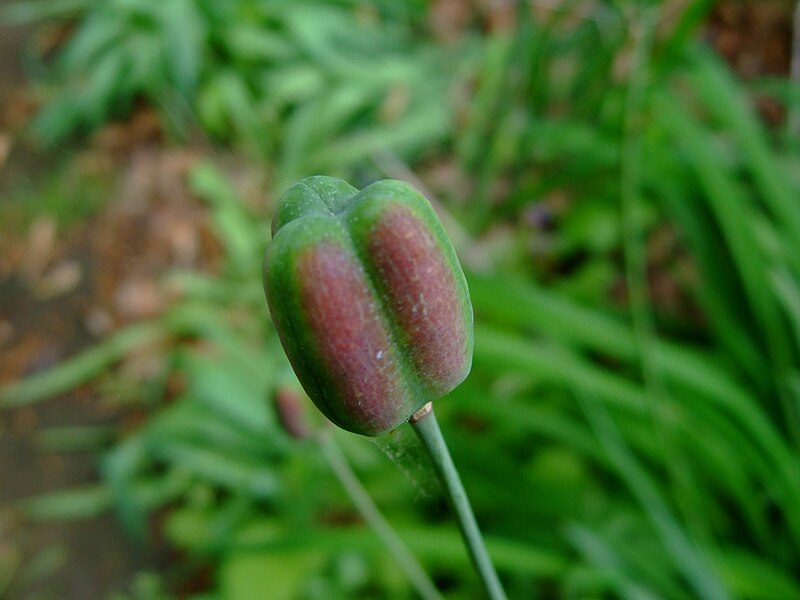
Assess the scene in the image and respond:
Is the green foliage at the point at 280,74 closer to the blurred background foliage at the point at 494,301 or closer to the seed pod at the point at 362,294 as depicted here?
the blurred background foliage at the point at 494,301

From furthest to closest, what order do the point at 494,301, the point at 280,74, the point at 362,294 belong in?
the point at 280,74 < the point at 494,301 < the point at 362,294

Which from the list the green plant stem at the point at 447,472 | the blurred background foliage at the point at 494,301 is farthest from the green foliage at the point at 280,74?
the green plant stem at the point at 447,472

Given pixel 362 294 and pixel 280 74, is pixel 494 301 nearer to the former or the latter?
pixel 362 294

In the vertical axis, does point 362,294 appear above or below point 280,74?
above

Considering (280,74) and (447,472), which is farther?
(280,74)

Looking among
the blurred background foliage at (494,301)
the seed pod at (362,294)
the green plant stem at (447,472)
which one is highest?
the seed pod at (362,294)

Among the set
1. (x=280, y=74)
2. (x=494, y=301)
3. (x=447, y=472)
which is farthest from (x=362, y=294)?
(x=280, y=74)

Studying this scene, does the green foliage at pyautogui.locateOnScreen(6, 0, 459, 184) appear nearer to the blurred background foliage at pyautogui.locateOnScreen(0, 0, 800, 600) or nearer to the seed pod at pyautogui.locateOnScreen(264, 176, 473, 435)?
the blurred background foliage at pyautogui.locateOnScreen(0, 0, 800, 600)
